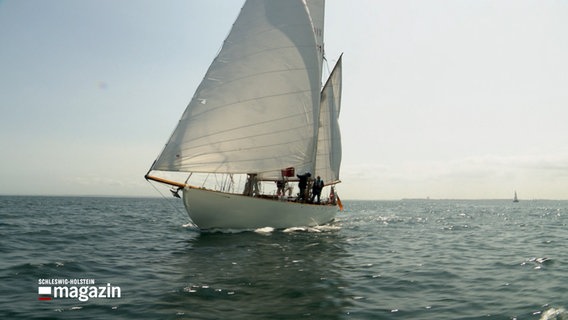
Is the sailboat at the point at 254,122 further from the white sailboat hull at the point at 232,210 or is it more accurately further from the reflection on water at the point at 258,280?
the reflection on water at the point at 258,280

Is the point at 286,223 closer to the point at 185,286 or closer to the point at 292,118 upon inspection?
the point at 292,118

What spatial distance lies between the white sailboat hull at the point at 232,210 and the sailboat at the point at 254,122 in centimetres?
6

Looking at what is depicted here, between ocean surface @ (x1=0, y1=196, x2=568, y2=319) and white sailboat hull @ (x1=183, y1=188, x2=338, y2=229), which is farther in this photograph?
white sailboat hull @ (x1=183, y1=188, x2=338, y2=229)

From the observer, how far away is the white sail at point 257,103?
21.6 meters

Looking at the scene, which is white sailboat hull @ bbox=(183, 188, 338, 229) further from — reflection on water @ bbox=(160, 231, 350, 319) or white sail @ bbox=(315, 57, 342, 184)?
white sail @ bbox=(315, 57, 342, 184)

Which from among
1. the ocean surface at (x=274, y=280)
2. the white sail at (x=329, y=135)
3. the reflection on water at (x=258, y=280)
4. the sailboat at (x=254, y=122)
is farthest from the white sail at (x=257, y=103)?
the white sail at (x=329, y=135)

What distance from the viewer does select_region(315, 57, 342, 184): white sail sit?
33.9 metres

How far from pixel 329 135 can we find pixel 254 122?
42.1 ft

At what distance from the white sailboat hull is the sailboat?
6cm

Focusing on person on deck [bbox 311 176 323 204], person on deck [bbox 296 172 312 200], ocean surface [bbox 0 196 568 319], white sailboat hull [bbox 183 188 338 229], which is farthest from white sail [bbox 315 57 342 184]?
ocean surface [bbox 0 196 568 319]

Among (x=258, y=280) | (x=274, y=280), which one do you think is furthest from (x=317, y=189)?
(x=258, y=280)

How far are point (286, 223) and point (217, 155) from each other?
7034 mm

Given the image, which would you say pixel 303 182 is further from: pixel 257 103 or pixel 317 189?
pixel 257 103

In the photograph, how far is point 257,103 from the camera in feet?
75.8
